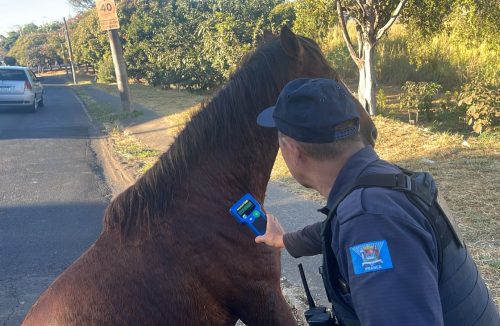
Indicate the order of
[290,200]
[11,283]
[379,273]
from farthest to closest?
[290,200] → [11,283] → [379,273]

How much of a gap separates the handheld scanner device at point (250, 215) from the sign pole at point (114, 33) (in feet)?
39.7

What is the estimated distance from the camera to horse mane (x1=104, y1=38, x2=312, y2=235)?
1889 millimetres

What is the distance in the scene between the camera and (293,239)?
A: 190cm

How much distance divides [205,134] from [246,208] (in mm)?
381

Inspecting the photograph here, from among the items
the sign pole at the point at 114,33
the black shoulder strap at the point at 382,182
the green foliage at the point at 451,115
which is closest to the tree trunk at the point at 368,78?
the green foliage at the point at 451,115

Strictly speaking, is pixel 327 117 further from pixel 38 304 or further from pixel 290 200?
pixel 290 200

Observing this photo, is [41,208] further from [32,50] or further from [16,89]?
[32,50]

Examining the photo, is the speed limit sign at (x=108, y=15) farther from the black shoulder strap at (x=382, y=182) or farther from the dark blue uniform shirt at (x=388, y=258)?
the dark blue uniform shirt at (x=388, y=258)

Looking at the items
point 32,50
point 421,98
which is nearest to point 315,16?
point 421,98

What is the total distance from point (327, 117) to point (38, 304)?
141cm

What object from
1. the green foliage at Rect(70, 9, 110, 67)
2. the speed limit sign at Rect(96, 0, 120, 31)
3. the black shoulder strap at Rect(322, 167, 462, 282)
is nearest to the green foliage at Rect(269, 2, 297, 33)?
the speed limit sign at Rect(96, 0, 120, 31)

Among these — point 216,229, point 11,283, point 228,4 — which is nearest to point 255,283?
point 216,229

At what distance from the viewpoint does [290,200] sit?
5.58 metres

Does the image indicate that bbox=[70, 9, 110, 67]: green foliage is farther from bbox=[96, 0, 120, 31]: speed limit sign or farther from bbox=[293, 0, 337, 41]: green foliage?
bbox=[293, 0, 337, 41]: green foliage
